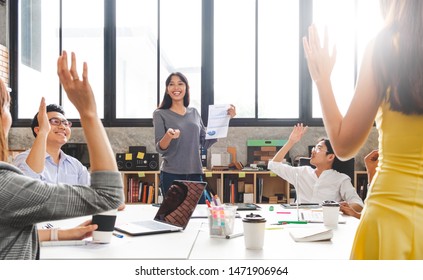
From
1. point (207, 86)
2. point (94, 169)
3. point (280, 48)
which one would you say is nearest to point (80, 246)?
point (94, 169)

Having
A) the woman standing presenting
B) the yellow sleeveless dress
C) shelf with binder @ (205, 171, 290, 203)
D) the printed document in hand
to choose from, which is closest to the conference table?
the yellow sleeveless dress

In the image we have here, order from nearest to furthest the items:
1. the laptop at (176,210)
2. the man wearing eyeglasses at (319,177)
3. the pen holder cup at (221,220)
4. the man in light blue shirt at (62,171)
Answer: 1. the pen holder cup at (221,220)
2. the laptop at (176,210)
3. the man in light blue shirt at (62,171)
4. the man wearing eyeglasses at (319,177)

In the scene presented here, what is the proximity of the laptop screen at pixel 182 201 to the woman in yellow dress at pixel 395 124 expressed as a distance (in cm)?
103

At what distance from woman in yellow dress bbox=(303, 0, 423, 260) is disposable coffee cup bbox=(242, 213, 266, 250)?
0.55 m

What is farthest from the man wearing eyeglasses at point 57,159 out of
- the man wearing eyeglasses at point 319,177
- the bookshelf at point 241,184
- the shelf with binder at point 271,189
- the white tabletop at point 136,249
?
the shelf with binder at point 271,189

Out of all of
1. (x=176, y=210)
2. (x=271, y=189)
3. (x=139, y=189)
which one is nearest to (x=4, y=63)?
(x=139, y=189)

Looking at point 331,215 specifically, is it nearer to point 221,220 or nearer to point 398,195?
point 221,220

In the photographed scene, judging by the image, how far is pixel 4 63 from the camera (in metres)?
5.45

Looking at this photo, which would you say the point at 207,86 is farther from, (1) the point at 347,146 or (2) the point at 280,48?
(1) the point at 347,146

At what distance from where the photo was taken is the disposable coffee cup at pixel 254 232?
5.25 ft

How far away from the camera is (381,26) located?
3.56 feet

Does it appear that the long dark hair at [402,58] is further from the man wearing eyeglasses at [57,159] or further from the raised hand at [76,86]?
the man wearing eyeglasses at [57,159]

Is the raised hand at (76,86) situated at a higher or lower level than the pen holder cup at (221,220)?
higher

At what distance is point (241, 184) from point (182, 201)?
3104 millimetres
